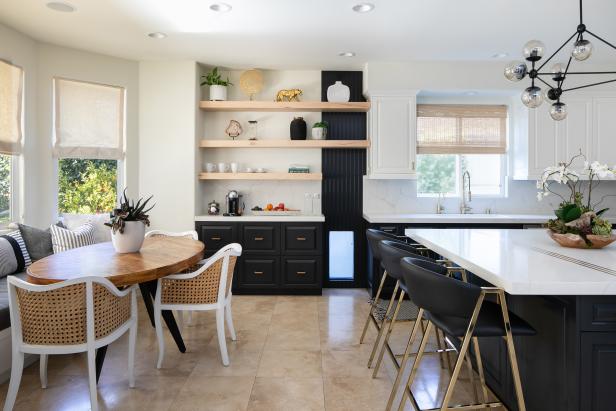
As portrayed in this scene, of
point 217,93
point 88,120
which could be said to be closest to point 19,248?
point 88,120

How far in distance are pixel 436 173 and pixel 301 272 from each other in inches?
85.2

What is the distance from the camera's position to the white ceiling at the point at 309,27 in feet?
10.7

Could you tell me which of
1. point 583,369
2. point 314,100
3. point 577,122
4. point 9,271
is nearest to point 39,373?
point 9,271

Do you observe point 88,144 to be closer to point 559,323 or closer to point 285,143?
point 285,143

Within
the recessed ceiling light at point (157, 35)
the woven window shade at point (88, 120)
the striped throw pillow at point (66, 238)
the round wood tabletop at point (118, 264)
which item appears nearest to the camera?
the round wood tabletop at point (118, 264)

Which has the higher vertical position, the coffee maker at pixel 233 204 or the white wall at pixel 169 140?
the white wall at pixel 169 140

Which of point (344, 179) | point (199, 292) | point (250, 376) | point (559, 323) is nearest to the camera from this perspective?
point (559, 323)

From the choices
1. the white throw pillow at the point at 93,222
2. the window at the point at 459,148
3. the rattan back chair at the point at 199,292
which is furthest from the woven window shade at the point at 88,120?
the window at the point at 459,148

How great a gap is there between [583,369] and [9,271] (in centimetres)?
383

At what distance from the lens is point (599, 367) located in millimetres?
1633

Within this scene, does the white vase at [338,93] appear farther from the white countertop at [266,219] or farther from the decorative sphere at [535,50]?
the decorative sphere at [535,50]

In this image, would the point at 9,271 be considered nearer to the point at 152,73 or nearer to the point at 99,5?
the point at 99,5

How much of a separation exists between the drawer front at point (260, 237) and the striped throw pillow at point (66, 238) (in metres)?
1.56

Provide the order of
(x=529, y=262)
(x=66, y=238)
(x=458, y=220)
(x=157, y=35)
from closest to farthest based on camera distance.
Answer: (x=529, y=262) < (x=66, y=238) < (x=157, y=35) < (x=458, y=220)
